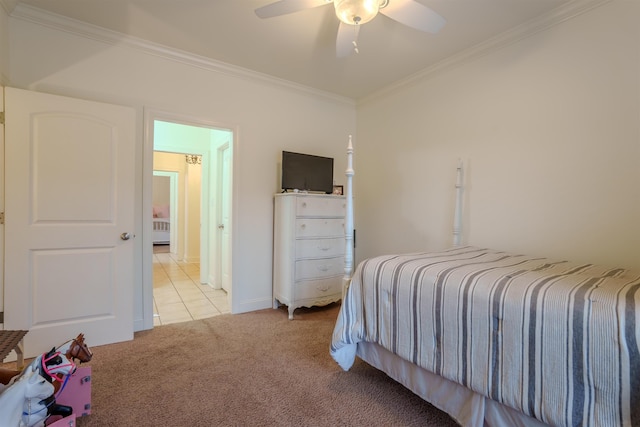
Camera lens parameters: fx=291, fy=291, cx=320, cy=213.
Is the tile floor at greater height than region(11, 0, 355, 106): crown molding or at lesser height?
lesser

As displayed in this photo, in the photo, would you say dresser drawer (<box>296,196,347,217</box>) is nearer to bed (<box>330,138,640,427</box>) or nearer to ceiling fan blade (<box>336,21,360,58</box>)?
bed (<box>330,138,640,427</box>)

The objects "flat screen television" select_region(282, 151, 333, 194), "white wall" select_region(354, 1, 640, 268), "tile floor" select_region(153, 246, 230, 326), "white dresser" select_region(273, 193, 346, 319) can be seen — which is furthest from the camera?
"flat screen television" select_region(282, 151, 333, 194)

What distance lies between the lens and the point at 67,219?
220 centimetres

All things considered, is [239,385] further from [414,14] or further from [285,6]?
[414,14]

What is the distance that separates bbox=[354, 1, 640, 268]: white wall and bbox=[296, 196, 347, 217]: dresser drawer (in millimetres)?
689

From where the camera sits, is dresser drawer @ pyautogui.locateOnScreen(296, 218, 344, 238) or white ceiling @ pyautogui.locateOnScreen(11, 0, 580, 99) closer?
white ceiling @ pyautogui.locateOnScreen(11, 0, 580, 99)

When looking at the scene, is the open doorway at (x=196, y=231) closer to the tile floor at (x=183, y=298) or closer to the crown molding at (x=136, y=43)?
the tile floor at (x=183, y=298)

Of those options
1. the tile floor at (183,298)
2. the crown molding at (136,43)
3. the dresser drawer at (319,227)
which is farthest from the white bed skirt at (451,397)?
the crown molding at (136,43)

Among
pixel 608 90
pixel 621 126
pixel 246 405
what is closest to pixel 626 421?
pixel 246 405

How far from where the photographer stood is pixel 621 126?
1842 millimetres

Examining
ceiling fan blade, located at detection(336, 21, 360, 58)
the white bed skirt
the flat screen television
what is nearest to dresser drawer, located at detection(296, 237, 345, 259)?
the flat screen television

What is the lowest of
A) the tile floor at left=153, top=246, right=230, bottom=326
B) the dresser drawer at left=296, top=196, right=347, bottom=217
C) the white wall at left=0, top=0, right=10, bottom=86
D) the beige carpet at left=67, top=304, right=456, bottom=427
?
the tile floor at left=153, top=246, right=230, bottom=326

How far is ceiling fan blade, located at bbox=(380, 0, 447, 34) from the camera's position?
1.62 m

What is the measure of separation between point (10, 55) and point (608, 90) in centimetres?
415
